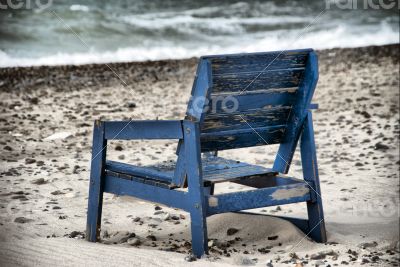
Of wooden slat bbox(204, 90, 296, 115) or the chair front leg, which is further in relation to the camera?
wooden slat bbox(204, 90, 296, 115)

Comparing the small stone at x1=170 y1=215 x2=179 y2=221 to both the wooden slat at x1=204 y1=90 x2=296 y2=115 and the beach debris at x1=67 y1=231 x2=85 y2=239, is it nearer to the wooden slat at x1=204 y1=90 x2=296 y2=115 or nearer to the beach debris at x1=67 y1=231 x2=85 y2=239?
the beach debris at x1=67 y1=231 x2=85 y2=239

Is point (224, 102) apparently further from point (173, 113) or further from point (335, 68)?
point (335, 68)

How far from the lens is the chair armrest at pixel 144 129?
4551 millimetres

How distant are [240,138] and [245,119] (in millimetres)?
149

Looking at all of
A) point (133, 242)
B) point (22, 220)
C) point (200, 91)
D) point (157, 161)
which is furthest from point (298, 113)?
point (157, 161)

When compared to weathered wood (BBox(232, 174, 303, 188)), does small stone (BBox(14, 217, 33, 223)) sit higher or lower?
lower

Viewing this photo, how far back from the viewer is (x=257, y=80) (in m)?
4.74

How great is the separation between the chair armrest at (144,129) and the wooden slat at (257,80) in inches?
13.0

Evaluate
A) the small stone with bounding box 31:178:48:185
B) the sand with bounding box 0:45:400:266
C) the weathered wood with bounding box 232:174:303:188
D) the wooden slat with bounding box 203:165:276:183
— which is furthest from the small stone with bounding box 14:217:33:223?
the weathered wood with bounding box 232:174:303:188

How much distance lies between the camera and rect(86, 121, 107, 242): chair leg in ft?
16.4

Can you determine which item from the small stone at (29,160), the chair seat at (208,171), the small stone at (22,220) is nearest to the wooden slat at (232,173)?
the chair seat at (208,171)

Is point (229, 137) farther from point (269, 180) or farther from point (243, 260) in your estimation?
point (243, 260)

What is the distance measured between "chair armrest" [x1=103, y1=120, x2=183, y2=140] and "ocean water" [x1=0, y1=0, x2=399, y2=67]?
40.5 ft

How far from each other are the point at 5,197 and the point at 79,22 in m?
14.5
